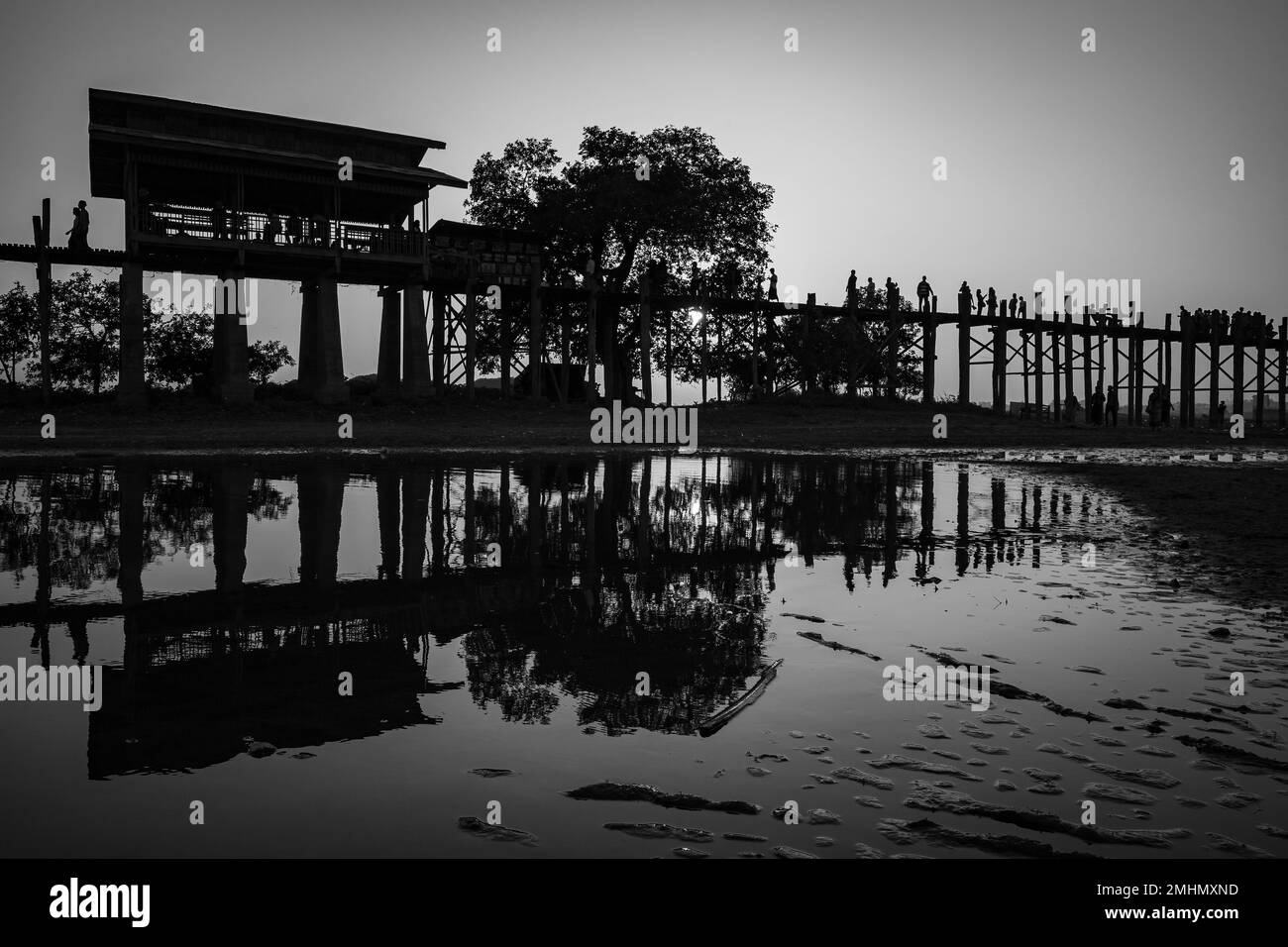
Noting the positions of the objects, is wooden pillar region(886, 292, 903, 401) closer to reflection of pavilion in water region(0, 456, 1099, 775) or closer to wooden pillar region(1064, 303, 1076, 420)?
wooden pillar region(1064, 303, 1076, 420)

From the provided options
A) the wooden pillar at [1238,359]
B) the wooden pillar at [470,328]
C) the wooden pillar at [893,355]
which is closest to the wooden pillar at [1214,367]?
the wooden pillar at [1238,359]

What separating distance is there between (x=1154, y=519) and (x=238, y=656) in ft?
32.7

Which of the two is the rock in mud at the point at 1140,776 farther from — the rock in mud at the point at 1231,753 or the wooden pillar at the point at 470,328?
the wooden pillar at the point at 470,328

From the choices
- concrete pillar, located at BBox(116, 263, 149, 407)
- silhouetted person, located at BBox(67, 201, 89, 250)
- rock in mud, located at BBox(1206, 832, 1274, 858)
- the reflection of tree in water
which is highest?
silhouetted person, located at BBox(67, 201, 89, 250)

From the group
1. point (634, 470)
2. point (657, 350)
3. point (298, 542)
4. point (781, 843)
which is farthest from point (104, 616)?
point (657, 350)

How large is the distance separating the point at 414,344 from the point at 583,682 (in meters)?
29.3

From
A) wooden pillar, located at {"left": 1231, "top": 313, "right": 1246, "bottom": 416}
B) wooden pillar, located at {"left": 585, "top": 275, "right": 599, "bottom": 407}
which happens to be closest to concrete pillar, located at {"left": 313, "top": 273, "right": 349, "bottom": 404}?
wooden pillar, located at {"left": 585, "top": 275, "right": 599, "bottom": 407}

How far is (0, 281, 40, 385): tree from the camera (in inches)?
1428

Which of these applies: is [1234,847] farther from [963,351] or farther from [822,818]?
[963,351]

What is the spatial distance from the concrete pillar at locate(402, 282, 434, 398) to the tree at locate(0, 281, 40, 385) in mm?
16284

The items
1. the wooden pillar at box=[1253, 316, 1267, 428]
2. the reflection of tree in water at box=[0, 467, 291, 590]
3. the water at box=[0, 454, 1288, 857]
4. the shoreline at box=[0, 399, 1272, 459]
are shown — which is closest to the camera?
the water at box=[0, 454, 1288, 857]

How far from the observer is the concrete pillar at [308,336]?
3312 cm

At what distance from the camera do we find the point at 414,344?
3219cm
